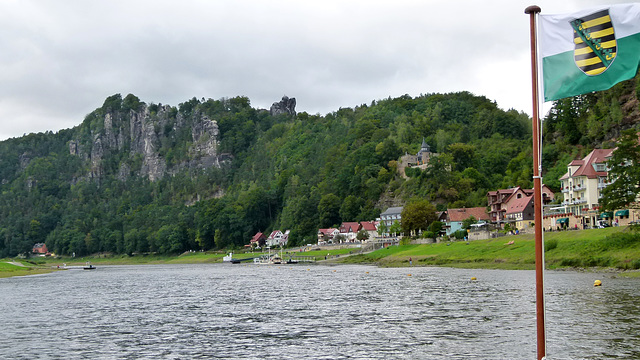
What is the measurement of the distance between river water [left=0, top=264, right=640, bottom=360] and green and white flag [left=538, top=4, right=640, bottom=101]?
12.5 metres

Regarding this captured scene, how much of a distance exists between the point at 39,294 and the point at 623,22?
6165cm

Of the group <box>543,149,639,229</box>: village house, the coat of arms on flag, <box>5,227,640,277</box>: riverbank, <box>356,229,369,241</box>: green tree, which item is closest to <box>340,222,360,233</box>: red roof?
<box>356,229,369,241</box>: green tree

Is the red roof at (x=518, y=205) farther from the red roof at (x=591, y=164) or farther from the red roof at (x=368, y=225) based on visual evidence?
the red roof at (x=368, y=225)

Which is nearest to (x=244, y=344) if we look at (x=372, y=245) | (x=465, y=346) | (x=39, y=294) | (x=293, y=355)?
(x=293, y=355)

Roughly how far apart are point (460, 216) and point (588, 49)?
372ft

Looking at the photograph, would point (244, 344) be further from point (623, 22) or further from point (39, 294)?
point (39, 294)

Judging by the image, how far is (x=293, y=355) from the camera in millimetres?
24484

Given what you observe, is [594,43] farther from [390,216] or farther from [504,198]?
[390,216]

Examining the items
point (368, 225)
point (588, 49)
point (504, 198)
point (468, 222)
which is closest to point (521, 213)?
point (504, 198)

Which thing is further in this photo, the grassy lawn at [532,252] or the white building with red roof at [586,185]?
the white building with red roof at [586,185]

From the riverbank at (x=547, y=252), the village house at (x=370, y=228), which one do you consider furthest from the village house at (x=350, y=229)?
the riverbank at (x=547, y=252)

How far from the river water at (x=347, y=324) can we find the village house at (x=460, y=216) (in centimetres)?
6862

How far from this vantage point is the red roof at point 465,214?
122875 mm

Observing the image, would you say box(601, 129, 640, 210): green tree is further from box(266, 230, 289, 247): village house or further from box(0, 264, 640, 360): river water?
box(266, 230, 289, 247): village house
